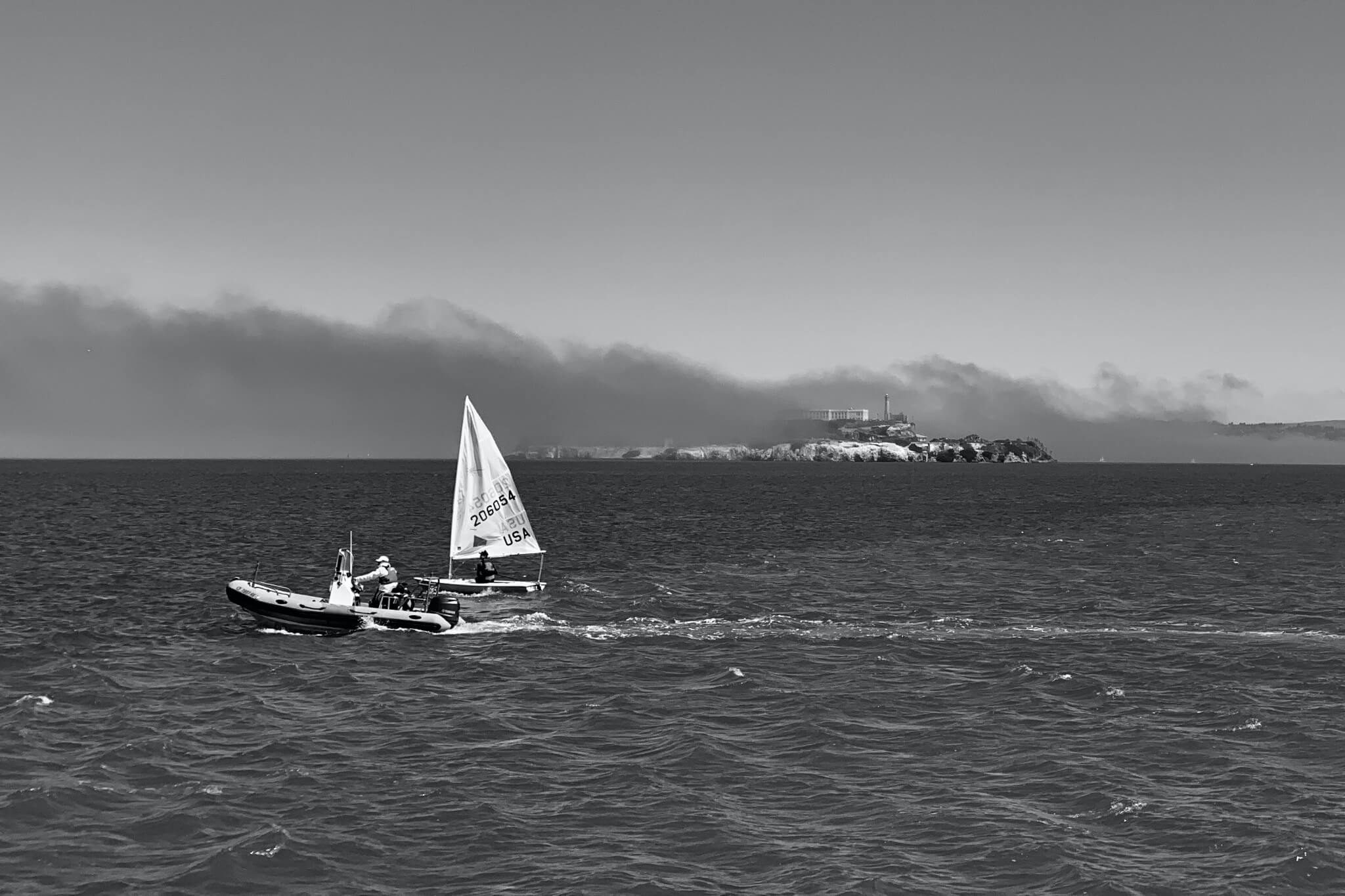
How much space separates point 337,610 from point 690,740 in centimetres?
2195

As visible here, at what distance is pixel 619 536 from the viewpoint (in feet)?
316

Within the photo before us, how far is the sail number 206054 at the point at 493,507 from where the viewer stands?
205 feet

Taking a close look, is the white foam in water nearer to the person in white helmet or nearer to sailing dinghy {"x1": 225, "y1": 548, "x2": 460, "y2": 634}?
sailing dinghy {"x1": 225, "y1": 548, "x2": 460, "y2": 634}

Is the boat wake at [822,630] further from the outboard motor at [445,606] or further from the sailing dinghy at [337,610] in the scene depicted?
the sailing dinghy at [337,610]

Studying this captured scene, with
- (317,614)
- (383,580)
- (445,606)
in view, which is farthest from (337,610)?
(445,606)

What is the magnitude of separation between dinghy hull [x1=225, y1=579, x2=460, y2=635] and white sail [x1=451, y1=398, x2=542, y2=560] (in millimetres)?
13877

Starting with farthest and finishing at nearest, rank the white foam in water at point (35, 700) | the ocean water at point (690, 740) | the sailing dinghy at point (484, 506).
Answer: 1. the sailing dinghy at point (484, 506)
2. the white foam in water at point (35, 700)
3. the ocean water at point (690, 740)

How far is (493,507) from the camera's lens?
62625mm

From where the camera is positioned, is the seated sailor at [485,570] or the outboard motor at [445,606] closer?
the outboard motor at [445,606]

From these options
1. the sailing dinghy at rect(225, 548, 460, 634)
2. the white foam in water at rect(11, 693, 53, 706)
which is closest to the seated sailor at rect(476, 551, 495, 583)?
the sailing dinghy at rect(225, 548, 460, 634)

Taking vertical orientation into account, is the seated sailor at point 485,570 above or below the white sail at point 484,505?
below

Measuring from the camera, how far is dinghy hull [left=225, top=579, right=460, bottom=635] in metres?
46.4

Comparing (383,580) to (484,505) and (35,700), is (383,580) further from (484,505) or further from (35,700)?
(35,700)

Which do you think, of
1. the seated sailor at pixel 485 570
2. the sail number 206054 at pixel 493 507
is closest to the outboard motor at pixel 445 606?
the seated sailor at pixel 485 570
